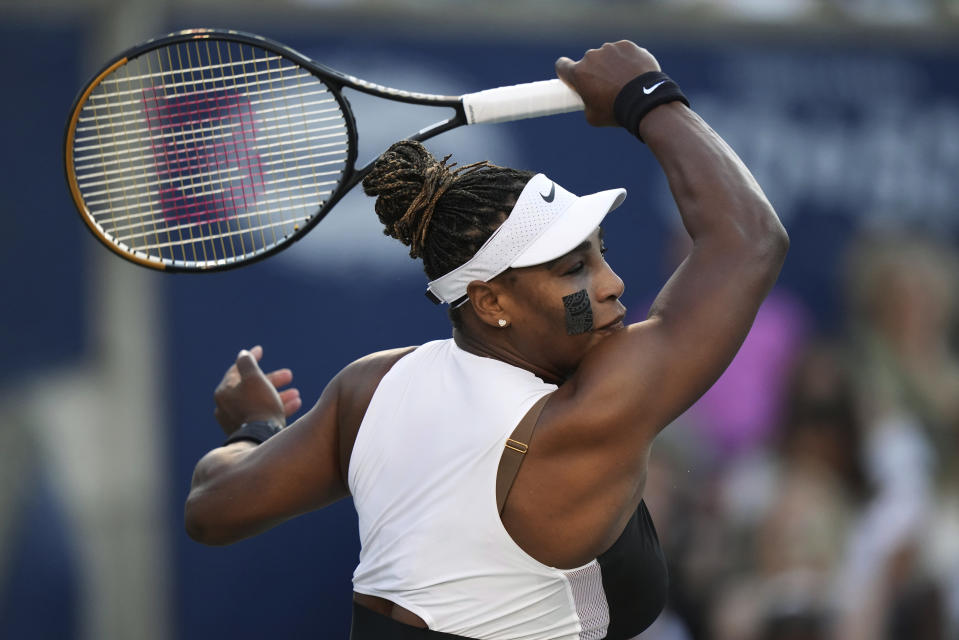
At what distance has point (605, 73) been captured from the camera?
88.7 inches

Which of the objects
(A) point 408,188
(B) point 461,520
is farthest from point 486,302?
(B) point 461,520

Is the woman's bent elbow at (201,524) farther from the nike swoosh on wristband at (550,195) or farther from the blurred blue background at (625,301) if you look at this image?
the blurred blue background at (625,301)

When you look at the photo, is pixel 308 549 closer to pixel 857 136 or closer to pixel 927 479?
pixel 927 479

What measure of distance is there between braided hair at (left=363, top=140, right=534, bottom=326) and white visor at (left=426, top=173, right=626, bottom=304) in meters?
0.02

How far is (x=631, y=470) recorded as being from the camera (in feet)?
6.38

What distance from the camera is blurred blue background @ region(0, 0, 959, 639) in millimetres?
4605

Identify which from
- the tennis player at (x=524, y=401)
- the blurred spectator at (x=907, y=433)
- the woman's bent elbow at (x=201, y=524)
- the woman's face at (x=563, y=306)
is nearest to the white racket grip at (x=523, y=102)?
the tennis player at (x=524, y=401)

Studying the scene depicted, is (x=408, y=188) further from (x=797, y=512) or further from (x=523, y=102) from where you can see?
(x=797, y=512)

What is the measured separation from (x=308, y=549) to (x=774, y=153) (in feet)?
10.7

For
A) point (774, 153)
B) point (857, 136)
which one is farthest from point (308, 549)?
point (857, 136)

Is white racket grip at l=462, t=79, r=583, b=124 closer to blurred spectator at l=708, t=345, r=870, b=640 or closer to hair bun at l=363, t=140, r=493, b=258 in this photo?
hair bun at l=363, t=140, r=493, b=258

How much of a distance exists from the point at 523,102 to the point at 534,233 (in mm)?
471

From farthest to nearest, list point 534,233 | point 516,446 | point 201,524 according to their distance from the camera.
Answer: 1. point 201,524
2. point 534,233
3. point 516,446

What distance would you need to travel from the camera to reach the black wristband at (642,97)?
2.15 m
